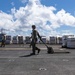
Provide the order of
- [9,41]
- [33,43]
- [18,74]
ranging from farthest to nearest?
[9,41]
[33,43]
[18,74]

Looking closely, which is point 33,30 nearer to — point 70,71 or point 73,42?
point 70,71

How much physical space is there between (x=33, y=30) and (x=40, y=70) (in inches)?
322

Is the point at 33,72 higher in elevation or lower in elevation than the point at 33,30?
lower

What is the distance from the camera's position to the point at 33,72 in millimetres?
8547

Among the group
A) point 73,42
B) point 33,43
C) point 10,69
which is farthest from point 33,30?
point 73,42

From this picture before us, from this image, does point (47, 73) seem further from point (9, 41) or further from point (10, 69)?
point (9, 41)

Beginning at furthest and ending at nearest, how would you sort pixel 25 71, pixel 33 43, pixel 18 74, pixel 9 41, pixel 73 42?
pixel 9 41 < pixel 73 42 < pixel 33 43 < pixel 25 71 < pixel 18 74

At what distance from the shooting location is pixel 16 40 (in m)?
72.5

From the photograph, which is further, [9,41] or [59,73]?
[9,41]

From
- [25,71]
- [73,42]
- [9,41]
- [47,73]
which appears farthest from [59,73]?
[9,41]

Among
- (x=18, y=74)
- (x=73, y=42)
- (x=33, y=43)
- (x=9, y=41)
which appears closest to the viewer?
(x=18, y=74)

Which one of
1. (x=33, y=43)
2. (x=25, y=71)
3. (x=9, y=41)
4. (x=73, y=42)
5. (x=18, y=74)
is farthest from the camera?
(x=9, y=41)

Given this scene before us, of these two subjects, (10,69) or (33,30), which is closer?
(10,69)

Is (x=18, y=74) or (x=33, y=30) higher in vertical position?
(x=33, y=30)
